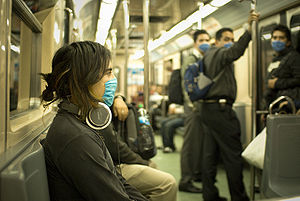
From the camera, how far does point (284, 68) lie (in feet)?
10.2

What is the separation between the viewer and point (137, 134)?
231 centimetres

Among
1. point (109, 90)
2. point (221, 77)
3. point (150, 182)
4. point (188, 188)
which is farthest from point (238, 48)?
point (188, 188)

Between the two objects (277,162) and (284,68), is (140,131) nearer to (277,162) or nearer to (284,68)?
(277,162)

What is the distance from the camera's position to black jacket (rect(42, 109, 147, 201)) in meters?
1.12

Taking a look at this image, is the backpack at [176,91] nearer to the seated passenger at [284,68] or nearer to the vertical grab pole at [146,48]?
the seated passenger at [284,68]

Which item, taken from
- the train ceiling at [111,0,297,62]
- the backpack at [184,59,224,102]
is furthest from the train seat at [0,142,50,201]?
the backpack at [184,59,224,102]

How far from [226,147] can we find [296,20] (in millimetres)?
1713

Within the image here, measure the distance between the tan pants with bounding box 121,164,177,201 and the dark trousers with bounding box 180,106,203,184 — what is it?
1.73 metres

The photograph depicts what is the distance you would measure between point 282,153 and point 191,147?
1.94 metres

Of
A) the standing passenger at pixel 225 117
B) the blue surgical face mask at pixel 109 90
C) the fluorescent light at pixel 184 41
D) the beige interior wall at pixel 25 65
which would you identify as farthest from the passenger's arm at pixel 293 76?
the fluorescent light at pixel 184 41

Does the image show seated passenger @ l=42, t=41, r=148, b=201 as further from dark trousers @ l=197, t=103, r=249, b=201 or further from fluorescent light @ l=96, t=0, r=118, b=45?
dark trousers @ l=197, t=103, r=249, b=201

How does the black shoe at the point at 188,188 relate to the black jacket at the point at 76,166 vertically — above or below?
below

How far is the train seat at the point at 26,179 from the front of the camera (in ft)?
2.47

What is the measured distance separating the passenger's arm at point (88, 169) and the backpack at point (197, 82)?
6.64ft
